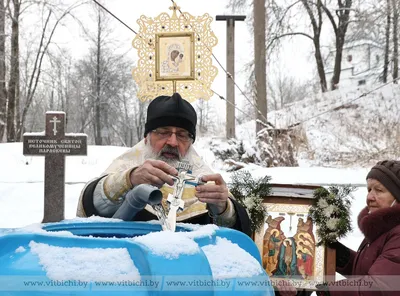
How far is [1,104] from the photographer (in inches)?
525

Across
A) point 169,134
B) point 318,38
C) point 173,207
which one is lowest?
point 173,207

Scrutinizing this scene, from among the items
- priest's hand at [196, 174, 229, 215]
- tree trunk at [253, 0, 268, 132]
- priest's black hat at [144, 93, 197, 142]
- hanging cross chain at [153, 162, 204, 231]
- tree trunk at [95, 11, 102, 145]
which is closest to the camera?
hanging cross chain at [153, 162, 204, 231]

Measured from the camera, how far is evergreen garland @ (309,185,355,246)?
5.99 ft

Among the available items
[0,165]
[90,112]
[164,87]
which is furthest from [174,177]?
[90,112]

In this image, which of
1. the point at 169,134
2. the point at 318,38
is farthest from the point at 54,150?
the point at 318,38

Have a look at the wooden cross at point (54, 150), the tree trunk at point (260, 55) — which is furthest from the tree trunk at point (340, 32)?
the wooden cross at point (54, 150)

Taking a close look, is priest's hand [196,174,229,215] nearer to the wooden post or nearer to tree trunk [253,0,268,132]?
tree trunk [253,0,268,132]

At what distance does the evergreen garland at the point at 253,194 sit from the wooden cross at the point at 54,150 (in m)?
4.16

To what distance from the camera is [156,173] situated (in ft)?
3.74

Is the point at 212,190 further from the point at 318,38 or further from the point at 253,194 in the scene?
the point at 318,38

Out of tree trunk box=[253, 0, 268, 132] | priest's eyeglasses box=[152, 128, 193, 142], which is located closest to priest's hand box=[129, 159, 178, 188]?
priest's eyeglasses box=[152, 128, 193, 142]

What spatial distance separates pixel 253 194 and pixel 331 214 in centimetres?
32

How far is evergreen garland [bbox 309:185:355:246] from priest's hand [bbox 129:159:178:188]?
0.91 meters

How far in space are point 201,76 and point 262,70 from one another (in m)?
5.94
